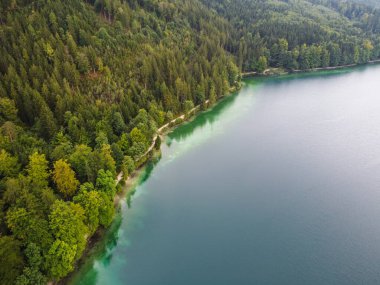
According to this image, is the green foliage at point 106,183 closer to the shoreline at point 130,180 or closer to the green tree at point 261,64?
the shoreline at point 130,180

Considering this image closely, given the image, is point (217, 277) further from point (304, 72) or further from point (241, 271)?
point (304, 72)

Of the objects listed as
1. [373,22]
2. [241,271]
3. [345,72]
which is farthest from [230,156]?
[373,22]

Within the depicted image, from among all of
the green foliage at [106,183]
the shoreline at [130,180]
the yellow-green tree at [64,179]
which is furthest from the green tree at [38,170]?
the shoreline at [130,180]

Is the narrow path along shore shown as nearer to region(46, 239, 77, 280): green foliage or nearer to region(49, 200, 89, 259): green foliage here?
region(49, 200, 89, 259): green foliage

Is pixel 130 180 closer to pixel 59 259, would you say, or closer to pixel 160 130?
pixel 160 130

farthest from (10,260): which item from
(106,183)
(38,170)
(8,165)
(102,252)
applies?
(106,183)

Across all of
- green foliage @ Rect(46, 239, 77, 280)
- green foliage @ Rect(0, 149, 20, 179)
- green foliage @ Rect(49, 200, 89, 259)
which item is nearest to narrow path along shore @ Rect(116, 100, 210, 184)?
green foliage @ Rect(49, 200, 89, 259)
